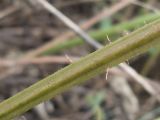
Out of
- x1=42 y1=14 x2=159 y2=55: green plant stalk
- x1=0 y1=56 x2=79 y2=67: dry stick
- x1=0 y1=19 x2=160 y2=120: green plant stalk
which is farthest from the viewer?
x1=0 y1=56 x2=79 y2=67: dry stick

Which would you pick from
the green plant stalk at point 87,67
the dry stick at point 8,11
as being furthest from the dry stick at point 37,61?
the green plant stalk at point 87,67

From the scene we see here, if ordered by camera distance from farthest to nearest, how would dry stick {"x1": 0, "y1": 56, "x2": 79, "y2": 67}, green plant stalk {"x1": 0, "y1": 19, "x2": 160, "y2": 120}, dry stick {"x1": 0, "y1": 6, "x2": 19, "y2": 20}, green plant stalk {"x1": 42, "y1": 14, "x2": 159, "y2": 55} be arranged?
dry stick {"x1": 0, "y1": 6, "x2": 19, "y2": 20}, dry stick {"x1": 0, "y1": 56, "x2": 79, "y2": 67}, green plant stalk {"x1": 42, "y1": 14, "x2": 159, "y2": 55}, green plant stalk {"x1": 0, "y1": 19, "x2": 160, "y2": 120}

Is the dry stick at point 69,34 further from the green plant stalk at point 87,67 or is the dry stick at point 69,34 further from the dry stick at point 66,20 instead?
the green plant stalk at point 87,67

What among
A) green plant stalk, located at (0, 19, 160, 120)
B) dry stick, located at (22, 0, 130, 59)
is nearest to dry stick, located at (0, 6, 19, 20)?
dry stick, located at (22, 0, 130, 59)

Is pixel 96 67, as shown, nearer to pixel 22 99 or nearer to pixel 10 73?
pixel 22 99

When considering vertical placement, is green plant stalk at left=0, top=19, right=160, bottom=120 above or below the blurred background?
below

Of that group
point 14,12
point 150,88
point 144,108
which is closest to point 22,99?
point 150,88

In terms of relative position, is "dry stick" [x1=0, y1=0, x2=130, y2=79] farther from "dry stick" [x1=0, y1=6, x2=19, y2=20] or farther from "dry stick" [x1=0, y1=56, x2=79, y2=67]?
"dry stick" [x1=0, y1=6, x2=19, y2=20]

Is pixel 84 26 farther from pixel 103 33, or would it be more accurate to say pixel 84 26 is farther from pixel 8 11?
pixel 8 11
